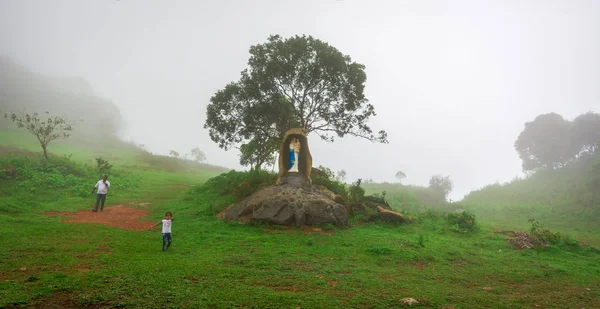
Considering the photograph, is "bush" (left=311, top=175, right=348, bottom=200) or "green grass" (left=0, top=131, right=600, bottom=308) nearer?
"green grass" (left=0, top=131, right=600, bottom=308)


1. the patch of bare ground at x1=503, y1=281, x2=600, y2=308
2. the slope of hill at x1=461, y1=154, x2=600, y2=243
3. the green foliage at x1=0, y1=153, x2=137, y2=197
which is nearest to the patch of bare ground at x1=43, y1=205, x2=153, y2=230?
the green foliage at x1=0, y1=153, x2=137, y2=197

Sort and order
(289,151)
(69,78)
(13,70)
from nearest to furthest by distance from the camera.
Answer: (289,151) < (13,70) < (69,78)

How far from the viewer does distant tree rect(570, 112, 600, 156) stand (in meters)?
45.4

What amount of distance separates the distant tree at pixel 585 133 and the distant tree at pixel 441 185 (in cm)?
1881

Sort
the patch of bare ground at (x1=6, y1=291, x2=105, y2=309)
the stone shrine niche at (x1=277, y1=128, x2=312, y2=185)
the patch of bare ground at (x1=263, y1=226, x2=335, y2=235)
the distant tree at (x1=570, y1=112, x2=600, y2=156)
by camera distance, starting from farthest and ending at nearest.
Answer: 1. the distant tree at (x1=570, y1=112, x2=600, y2=156)
2. the stone shrine niche at (x1=277, y1=128, x2=312, y2=185)
3. the patch of bare ground at (x1=263, y1=226, x2=335, y2=235)
4. the patch of bare ground at (x1=6, y1=291, x2=105, y2=309)

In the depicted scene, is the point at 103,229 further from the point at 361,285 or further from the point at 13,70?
the point at 13,70

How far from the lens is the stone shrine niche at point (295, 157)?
717 inches

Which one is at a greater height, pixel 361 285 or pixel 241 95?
pixel 241 95

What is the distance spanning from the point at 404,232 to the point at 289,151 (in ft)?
26.0

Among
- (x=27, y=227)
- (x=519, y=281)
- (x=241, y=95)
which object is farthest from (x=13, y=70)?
(x=519, y=281)

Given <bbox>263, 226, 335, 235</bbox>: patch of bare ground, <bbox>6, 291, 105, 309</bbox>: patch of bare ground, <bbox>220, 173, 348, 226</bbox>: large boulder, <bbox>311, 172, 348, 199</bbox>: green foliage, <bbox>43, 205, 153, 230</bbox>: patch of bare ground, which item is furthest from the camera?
<bbox>311, 172, 348, 199</bbox>: green foliage

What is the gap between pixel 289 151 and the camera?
1856cm

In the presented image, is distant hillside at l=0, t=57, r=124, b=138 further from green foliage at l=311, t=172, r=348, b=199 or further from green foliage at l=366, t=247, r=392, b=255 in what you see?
green foliage at l=366, t=247, r=392, b=255

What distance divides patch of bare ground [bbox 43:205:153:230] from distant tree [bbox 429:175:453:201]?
44156 mm
